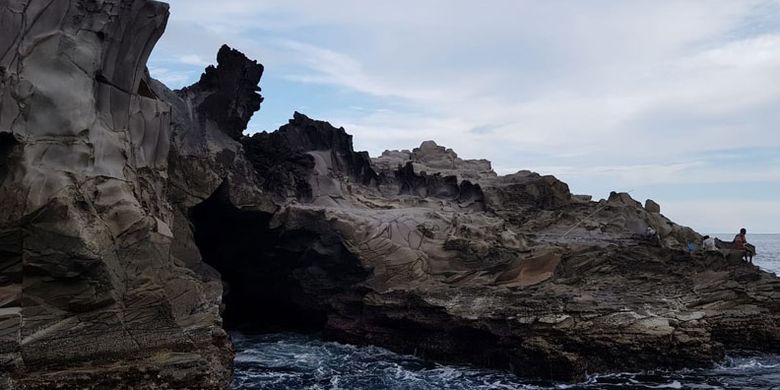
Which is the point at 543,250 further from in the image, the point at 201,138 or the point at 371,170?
the point at 201,138

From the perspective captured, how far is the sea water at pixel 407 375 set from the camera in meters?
14.2

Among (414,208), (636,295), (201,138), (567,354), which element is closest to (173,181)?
(201,138)

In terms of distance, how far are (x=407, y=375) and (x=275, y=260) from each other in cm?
507

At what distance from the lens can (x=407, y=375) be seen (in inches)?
589

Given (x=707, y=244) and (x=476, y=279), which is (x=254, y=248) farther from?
(x=707, y=244)

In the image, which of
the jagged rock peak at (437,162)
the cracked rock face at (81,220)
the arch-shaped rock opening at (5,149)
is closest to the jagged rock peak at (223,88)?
the cracked rock face at (81,220)

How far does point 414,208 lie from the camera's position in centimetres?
2003

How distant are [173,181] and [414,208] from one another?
23.0 ft

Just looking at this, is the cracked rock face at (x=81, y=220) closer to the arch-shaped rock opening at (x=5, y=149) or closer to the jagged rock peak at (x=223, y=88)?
the arch-shaped rock opening at (x=5, y=149)

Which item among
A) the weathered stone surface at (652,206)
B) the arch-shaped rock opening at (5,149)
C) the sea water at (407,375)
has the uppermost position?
the weathered stone surface at (652,206)

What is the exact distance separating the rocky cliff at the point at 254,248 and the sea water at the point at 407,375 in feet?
1.47

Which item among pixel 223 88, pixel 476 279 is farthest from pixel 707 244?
pixel 223 88

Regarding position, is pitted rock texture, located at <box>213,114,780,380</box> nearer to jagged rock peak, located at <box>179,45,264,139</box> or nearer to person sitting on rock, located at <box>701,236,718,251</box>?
jagged rock peak, located at <box>179,45,264,139</box>

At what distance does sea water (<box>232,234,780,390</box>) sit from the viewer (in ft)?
46.5
